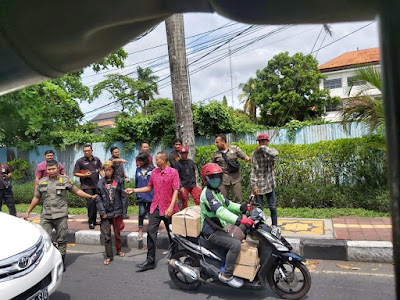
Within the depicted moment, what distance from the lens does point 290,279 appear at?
3.38 meters

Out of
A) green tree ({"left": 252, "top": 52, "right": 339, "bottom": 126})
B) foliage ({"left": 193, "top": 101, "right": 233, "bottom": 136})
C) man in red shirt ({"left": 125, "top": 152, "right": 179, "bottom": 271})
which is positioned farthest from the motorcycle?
green tree ({"left": 252, "top": 52, "right": 339, "bottom": 126})

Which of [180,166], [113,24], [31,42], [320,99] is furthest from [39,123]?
[320,99]

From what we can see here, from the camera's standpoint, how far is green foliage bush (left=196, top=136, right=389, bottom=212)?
247 inches

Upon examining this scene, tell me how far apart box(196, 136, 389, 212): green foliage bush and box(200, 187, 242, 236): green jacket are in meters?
3.44

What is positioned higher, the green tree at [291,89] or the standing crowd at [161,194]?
the green tree at [291,89]

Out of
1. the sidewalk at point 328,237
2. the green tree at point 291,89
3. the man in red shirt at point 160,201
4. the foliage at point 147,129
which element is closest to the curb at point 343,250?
the sidewalk at point 328,237

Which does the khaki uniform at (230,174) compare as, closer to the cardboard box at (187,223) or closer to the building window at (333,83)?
the cardboard box at (187,223)

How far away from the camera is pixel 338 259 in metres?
4.41

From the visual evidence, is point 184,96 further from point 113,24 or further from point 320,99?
point 320,99

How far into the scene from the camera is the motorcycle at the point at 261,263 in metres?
3.35

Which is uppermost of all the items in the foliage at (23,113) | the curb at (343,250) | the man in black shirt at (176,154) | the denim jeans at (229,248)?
the foliage at (23,113)

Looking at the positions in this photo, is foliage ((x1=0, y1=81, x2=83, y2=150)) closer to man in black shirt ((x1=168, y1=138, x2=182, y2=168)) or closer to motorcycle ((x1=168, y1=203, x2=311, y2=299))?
motorcycle ((x1=168, y1=203, x2=311, y2=299))

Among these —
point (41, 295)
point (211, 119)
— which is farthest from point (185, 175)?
point (211, 119)

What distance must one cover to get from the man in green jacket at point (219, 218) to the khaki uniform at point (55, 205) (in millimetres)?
1990
